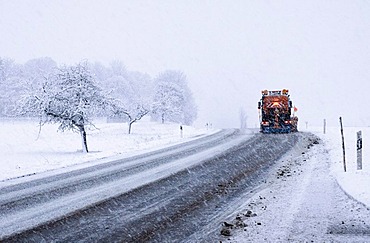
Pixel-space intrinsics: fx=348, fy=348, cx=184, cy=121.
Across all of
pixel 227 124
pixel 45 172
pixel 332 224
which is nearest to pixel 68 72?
pixel 45 172

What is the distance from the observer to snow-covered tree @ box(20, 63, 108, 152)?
21.7 metres

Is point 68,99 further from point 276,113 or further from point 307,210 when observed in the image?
point 307,210

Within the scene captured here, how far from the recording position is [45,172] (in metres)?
12.3

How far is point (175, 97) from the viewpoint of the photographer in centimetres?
6838

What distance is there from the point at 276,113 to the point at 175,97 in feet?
135

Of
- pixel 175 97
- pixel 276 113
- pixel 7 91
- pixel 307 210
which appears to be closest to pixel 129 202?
pixel 307 210

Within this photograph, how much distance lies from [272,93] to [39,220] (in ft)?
85.9

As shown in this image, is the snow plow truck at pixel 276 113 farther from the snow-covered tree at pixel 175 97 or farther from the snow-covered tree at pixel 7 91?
the snow-covered tree at pixel 7 91

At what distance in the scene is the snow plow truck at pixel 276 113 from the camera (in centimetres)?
2842

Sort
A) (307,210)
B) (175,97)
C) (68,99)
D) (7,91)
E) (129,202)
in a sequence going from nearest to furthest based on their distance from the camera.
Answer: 1. (307,210)
2. (129,202)
3. (68,99)
4. (7,91)
5. (175,97)

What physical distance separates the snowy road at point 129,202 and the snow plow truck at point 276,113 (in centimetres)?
1692

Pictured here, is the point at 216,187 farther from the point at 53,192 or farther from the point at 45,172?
the point at 45,172

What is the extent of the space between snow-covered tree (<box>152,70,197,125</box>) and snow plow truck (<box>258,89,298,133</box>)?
2838 centimetres

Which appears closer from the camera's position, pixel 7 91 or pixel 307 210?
pixel 307 210
